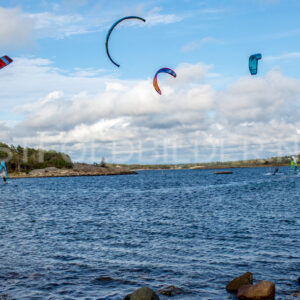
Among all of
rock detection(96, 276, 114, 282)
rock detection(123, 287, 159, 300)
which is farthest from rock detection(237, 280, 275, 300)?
rock detection(96, 276, 114, 282)

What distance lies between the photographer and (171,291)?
1482 centimetres

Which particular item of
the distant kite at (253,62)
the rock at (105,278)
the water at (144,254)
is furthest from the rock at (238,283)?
the distant kite at (253,62)

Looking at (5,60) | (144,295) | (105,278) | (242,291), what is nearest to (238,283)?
(242,291)

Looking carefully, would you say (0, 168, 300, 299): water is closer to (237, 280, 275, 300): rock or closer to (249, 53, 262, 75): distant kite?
(237, 280, 275, 300): rock

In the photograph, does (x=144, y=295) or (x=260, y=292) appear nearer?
(x=144, y=295)

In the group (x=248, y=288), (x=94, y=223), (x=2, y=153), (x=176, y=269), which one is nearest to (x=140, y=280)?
(x=176, y=269)

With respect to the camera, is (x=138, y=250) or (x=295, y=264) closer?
(x=295, y=264)

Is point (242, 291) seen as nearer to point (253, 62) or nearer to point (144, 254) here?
point (144, 254)

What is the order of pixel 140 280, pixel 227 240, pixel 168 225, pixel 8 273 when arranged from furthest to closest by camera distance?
pixel 168 225 < pixel 227 240 < pixel 8 273 < pixel 140 280

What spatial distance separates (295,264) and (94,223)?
19.6m

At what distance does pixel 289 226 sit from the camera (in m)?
29.4

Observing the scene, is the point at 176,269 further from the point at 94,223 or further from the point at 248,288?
the point at 94,223

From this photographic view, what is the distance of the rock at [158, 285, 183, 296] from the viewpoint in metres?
14.6

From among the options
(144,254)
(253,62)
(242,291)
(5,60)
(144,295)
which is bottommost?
(144,254)
